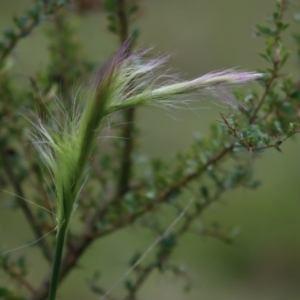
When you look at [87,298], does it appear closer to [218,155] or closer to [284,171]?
[284,171]

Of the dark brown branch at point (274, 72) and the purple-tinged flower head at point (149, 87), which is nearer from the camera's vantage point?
the purple-tinged flower head at point (149, 87)

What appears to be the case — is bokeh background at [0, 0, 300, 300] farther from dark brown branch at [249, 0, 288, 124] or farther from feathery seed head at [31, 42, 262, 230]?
feathery seed head at [31, 42, 262, 230]

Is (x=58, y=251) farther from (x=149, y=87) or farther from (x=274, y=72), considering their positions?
(x=274, y=72)

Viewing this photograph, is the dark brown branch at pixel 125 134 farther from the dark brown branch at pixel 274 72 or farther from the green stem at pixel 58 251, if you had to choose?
the green stem at pixel 58 251

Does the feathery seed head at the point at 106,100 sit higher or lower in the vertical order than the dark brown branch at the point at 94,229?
higher

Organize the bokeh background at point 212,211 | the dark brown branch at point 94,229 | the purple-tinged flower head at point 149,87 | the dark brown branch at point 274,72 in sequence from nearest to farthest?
the purple-tinged flower head at point 149,87 < the dark brown branch at point 274,72 < the dark brown branch at point 94,229 < the bokeh background at point 212,211

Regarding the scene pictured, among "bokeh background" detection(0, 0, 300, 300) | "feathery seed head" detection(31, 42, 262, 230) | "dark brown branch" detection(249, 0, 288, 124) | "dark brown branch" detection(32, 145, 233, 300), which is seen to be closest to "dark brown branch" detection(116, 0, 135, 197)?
"dark brown branch" detection(32, 145, 233, 300)

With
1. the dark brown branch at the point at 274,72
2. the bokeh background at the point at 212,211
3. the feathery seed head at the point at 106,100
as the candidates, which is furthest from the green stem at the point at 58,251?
the bokeh background at the point at 212,211

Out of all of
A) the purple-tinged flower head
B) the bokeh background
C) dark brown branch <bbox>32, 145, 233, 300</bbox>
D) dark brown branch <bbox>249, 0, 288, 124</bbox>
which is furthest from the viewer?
the bokeh background

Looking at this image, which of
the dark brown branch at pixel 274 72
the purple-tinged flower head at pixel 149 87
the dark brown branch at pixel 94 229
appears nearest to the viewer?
the purple-tinged flower head at pixel 149 87

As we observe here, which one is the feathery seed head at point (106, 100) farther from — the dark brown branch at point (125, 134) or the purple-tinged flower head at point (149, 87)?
the dark brown branch at point (125, 134)
